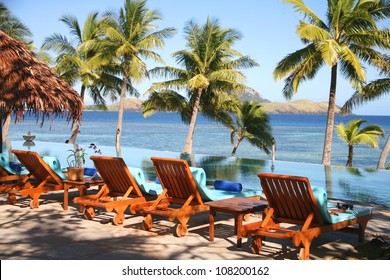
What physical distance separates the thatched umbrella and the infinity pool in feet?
9.51

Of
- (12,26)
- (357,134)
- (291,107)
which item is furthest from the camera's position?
(291,107)

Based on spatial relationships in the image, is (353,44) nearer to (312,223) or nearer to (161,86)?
(161,86)

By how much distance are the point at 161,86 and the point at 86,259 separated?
18.3 metres

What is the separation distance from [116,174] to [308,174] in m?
4.84

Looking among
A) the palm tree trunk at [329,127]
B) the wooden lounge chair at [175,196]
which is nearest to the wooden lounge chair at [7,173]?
Answer: the wooden lounge chair at [175,196]

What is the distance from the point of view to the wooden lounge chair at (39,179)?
277 inches

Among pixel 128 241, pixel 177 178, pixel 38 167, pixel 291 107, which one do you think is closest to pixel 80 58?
pixel 38 167

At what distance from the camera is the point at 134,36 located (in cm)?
2269

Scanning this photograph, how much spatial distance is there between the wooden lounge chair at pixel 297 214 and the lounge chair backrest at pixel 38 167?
3.37 metres

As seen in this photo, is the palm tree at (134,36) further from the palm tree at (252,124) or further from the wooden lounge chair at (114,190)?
the wooden lounge chair at (114,190)

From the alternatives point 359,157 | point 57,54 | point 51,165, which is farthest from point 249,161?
point 359,157

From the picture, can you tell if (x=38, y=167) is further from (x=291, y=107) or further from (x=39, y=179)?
(x=291, y=107)

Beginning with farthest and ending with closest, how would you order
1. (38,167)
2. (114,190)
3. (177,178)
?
1. (38,167)
2. (114,190)
3. (177,178)

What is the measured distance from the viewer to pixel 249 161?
11.3m
